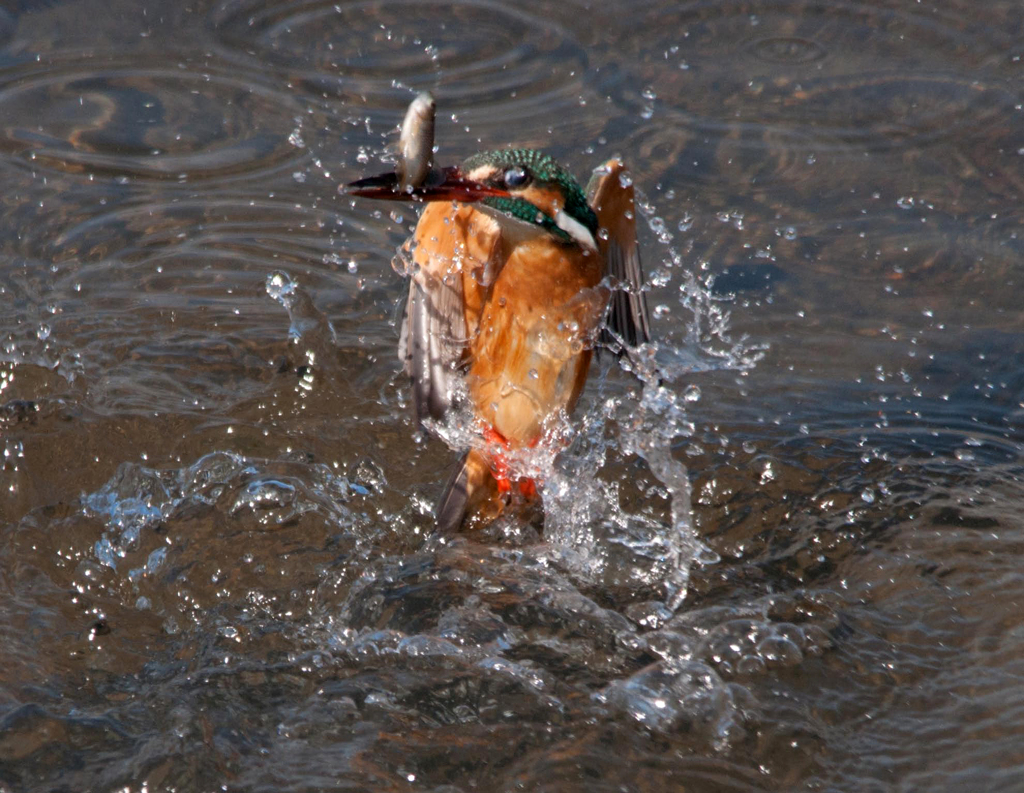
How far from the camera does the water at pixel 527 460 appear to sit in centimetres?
256

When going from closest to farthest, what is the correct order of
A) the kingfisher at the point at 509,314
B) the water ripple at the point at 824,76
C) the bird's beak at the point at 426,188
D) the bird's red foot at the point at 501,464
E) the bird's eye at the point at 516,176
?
the bird's beak at the point at 426,188 → the bird's eye at the point at 516,176 → the kingfisher at the point at 509,314 → the bird's red foot at the point at 501,464 → the water ripple at the point at 824,76

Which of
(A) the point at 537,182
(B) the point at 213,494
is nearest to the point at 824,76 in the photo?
(A) the point at 537,182

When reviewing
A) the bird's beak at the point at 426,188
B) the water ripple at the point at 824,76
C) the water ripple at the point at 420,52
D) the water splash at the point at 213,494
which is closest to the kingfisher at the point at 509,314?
the bird's beak at the point at 426,188

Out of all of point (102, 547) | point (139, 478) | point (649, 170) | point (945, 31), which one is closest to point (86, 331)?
point (139, 478)

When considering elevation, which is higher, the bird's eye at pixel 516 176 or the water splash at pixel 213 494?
the bird's eye at pixel 516 176

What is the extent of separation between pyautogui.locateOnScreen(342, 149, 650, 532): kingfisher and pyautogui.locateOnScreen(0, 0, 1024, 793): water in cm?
17

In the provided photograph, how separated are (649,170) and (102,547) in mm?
2745

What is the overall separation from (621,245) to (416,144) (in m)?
1.02

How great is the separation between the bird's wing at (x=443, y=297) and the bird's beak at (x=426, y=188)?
162 mm

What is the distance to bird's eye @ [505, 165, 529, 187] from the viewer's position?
3.14 metres

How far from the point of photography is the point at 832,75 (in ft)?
17.7

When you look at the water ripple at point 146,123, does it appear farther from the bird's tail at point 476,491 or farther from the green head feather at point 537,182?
the bird's tail at point 476,491

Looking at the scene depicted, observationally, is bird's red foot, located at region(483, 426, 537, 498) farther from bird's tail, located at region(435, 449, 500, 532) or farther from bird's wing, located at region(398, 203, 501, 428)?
bird's wing, located at region(398, 203, 501, 428)

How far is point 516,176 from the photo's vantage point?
315 cm
